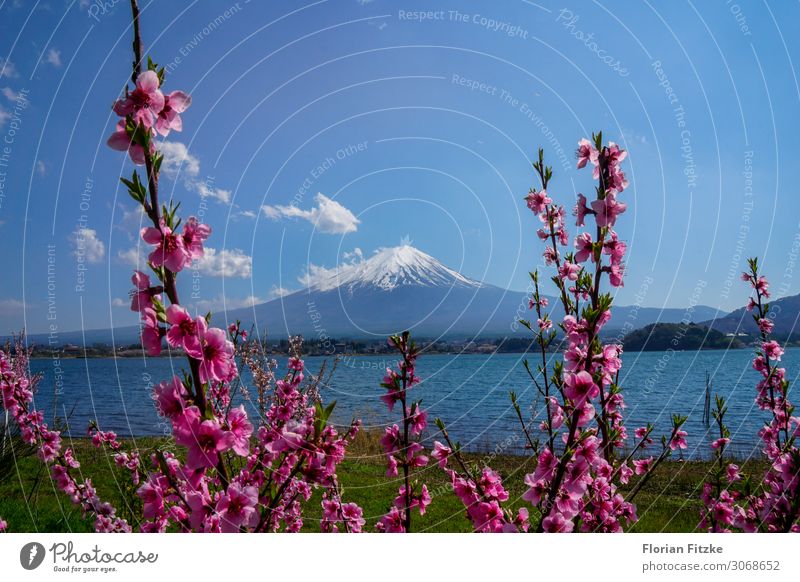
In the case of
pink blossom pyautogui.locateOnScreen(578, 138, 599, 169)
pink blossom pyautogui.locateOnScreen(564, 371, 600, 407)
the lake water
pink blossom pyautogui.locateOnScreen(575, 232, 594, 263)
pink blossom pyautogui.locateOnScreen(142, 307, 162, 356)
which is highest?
pink blossom pyautogui.locateOnScreen(578, 138, 599, 169)

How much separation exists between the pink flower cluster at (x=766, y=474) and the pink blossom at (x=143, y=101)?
2.71 metres

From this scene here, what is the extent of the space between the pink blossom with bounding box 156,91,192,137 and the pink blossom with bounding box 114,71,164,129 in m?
0.07

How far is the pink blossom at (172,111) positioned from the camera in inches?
56.0

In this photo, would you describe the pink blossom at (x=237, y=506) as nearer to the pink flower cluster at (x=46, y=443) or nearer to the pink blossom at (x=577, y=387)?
the pink blossom at (x=577, y=387)

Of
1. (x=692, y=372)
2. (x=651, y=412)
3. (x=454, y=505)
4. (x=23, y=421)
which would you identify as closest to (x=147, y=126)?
(x=23, y=421)

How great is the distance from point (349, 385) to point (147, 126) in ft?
47.9

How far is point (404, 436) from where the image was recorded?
2.32m

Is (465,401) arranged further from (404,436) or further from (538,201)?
(404,436)

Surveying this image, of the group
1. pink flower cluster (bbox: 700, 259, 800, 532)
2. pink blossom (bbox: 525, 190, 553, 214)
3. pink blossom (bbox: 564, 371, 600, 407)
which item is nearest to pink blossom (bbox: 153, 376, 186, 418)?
pink blossom (bbox: 564, 371, 600, 407)

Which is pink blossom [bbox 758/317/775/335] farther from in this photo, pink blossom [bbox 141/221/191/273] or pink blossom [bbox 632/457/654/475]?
pink blossom [bbox 141/221/191/273]
